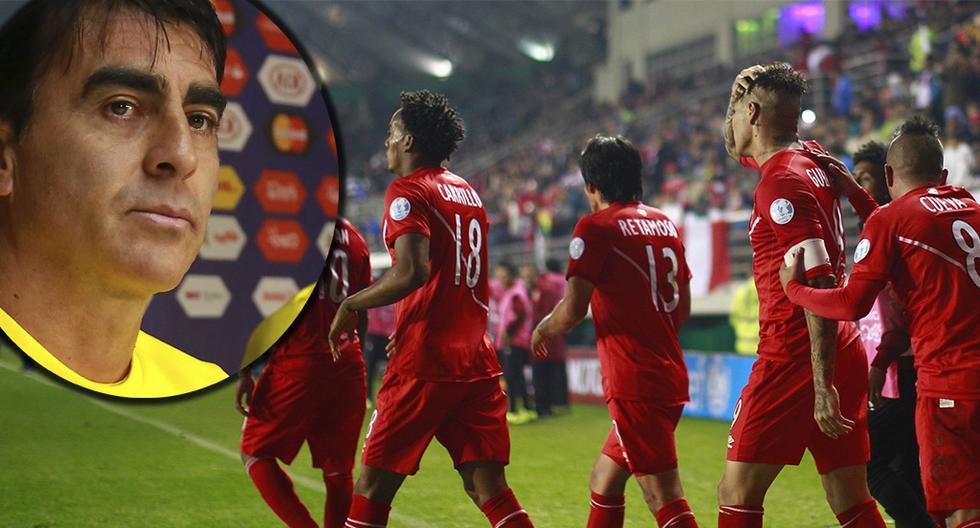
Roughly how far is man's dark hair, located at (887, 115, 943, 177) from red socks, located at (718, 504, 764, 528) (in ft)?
4.31

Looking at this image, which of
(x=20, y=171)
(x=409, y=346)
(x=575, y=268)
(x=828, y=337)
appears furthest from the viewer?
(x=575, y=268)

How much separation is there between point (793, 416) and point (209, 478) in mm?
4993

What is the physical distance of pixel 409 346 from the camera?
3.80m

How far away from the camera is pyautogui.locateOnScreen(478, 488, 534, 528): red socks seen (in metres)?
3.66

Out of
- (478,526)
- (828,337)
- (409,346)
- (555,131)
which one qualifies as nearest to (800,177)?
(828,337)

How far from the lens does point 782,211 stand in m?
3.38

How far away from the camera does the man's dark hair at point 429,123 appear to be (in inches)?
155

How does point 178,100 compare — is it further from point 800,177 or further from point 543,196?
point 543,196

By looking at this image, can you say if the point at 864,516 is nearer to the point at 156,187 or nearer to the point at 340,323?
the point at 340,323

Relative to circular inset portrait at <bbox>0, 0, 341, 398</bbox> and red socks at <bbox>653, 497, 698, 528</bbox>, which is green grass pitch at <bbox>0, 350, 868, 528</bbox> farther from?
circular inset portrait at <bbox>0, 0, 341, 398</bbox>

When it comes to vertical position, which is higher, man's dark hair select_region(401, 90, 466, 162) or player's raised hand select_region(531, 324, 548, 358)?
man's dark hair select_region(401, 90, 466, 162)

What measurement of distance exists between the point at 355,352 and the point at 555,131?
26.6 meters

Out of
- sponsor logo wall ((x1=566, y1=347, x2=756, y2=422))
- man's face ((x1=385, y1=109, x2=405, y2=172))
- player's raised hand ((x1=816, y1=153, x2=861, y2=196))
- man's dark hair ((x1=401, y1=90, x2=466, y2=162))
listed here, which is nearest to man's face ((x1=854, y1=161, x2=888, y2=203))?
player's raised hand ((x1=816, y1=153, x2=861, y2=196))

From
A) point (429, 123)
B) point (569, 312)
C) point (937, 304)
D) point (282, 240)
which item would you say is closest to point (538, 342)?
point (569, 312)
